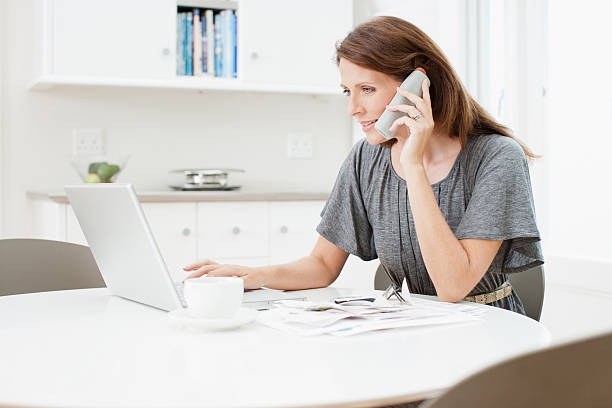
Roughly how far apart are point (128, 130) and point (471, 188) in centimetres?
203

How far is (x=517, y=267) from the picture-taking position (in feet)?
4.64

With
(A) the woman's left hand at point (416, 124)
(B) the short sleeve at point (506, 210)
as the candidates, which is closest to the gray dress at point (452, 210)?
(B) the short sleeve at point (506, 210)

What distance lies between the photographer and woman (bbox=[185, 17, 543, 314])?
4.42 ft

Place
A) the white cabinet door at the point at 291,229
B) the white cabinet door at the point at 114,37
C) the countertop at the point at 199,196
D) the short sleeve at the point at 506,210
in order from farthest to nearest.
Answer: the white cabinet door at the point at 291,229 < the white cabinet door at the point at 114,37 < the countertop at the point at 199,196 < the short sleeve at the point at 506,210

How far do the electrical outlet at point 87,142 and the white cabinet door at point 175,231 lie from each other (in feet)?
1.93

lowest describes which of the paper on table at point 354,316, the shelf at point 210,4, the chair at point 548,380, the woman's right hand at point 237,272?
the paper on table at point 354,316

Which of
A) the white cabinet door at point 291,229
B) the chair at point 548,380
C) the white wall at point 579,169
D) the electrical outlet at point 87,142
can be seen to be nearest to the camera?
the chair at point 548,380

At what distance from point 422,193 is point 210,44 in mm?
1832

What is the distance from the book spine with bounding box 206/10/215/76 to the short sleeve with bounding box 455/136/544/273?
1.76 m

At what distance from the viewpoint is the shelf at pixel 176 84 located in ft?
8.96

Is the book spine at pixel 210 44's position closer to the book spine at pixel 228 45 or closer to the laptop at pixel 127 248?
the book spine at pixel 228 45

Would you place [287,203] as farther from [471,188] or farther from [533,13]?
[471,188]

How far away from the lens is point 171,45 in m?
2.85

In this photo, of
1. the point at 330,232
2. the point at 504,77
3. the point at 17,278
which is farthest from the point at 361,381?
the point at 504,77
